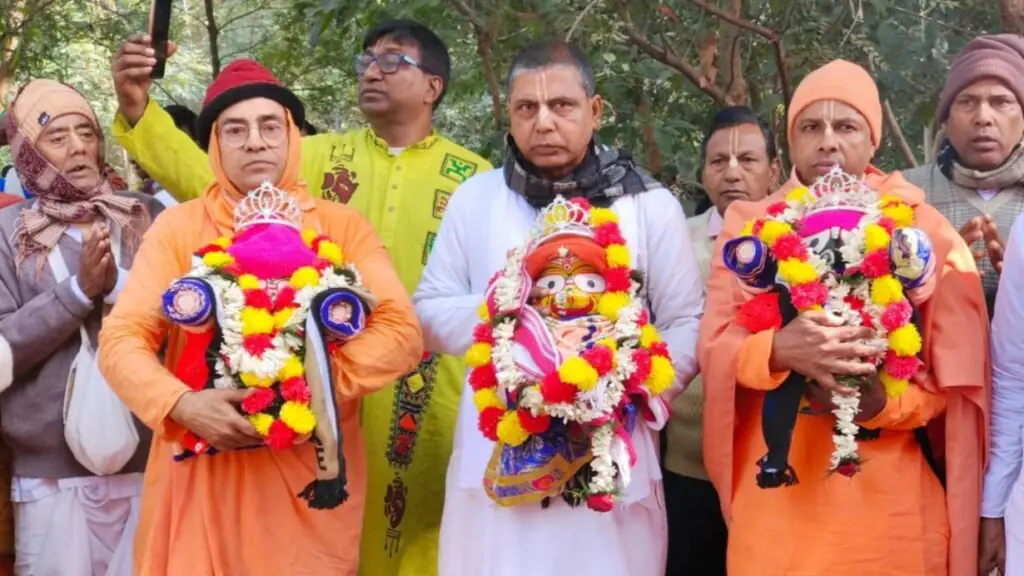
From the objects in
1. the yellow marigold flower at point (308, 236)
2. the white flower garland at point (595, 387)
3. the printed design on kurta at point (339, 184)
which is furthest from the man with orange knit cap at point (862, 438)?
the printed design on kurta at point (339, 184)

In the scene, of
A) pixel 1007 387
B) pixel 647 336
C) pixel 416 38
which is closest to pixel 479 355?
pixel 647 336

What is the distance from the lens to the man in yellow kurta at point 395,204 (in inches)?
177

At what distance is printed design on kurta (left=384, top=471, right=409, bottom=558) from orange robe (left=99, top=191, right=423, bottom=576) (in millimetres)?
761

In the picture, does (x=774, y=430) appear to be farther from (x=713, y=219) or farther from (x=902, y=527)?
(x=713, y=219)

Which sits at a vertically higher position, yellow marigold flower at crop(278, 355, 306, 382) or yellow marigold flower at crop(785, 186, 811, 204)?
yellow marigold flower at crop(785, 186, 811, 204)

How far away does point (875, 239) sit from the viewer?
124 inches

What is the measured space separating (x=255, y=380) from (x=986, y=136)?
2508 millimetres

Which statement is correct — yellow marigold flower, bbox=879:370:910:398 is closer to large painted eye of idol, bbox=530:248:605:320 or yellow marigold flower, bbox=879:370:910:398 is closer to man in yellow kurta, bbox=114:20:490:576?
large painted eye of idol, bbox=530:248:605:320

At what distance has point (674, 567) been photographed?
451 centimetres

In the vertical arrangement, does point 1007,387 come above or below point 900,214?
below

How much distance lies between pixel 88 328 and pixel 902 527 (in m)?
2.83

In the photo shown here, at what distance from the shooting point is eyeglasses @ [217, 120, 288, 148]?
387 centimetres

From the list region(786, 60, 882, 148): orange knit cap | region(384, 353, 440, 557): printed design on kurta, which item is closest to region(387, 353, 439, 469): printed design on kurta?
region(384, 353, 440, 557): printed design on kurta

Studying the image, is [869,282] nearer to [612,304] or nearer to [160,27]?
[612,304]
